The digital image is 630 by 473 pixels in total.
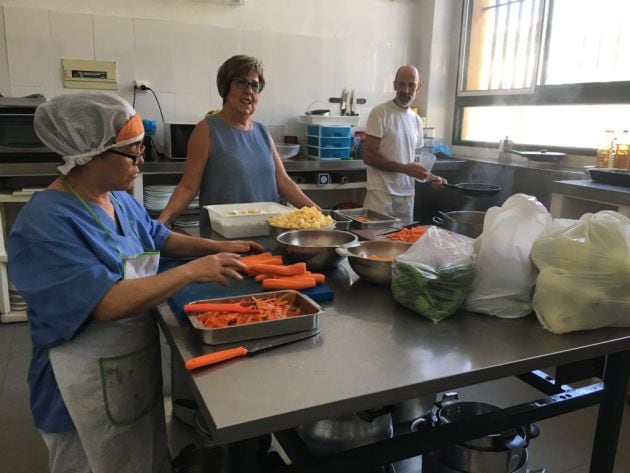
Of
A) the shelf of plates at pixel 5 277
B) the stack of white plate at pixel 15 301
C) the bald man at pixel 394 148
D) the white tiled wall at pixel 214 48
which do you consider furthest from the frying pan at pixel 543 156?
the stack of white plate at pixel 15 301

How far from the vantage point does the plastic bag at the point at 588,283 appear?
4.14 feet

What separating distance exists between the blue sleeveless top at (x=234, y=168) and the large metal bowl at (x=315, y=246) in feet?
2.04

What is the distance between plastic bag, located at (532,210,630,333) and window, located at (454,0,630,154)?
2552mm

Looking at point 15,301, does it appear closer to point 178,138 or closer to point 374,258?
point 178,138

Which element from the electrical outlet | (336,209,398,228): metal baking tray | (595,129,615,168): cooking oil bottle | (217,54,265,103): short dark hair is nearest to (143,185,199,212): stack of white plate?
the electrical outlet

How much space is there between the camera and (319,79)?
4.41m

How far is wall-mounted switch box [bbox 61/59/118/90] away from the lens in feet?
11.9

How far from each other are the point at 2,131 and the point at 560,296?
3069 mm

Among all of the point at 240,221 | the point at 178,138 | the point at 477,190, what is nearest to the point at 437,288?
the point at 240,221

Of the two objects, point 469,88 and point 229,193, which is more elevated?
point 469,88

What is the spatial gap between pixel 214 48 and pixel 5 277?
2188 mm

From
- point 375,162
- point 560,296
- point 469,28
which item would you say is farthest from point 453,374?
point 469,28

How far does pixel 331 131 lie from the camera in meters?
4.07

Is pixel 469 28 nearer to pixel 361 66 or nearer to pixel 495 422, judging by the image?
pixel 361 66
